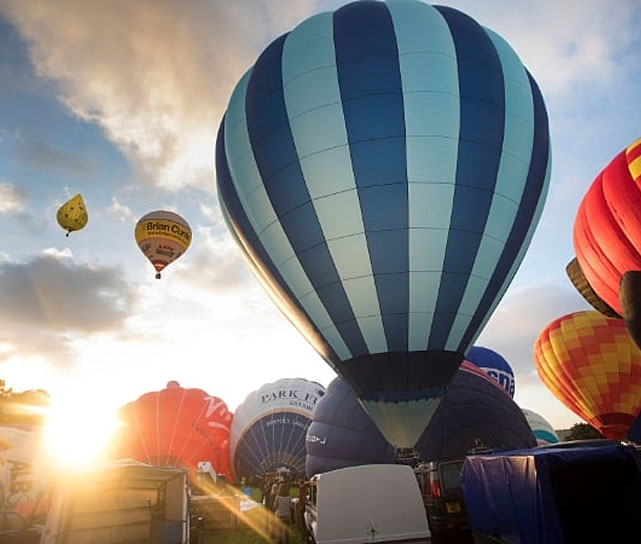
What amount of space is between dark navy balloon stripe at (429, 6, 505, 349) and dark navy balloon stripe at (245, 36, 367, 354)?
7.72ft

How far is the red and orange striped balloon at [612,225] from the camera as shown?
9.98 meters

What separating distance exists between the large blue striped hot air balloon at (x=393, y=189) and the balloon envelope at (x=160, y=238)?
13.1 metres

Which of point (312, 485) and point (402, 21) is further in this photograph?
point (402, 21)

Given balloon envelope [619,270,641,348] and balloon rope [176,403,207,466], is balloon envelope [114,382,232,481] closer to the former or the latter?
balloon rope [176,403,207,466]

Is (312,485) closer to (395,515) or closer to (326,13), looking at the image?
(395,515)

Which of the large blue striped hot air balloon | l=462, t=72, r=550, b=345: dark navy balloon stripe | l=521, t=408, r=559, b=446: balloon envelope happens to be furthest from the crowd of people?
l=521, t=408, r=559, b=446: balloon envelope

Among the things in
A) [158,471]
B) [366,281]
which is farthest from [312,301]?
[158,471]

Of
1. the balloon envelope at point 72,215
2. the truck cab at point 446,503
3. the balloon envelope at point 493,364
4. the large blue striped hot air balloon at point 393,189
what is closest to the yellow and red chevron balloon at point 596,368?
the balloon envelope at point 493,364

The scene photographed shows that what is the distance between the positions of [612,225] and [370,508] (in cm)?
812

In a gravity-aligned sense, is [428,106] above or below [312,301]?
above

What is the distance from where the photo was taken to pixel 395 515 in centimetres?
623

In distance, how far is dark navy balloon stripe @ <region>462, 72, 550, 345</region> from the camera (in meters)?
13.0

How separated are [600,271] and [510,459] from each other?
277 inches

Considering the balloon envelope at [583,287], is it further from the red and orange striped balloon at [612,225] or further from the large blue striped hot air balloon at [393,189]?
the large blue striped hot air balloon at [393,189]
